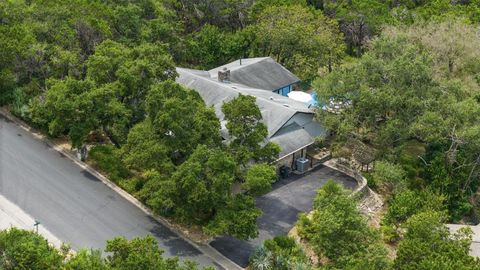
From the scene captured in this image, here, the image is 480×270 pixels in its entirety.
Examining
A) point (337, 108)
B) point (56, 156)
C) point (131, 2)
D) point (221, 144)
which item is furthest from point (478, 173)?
point (131, 2)

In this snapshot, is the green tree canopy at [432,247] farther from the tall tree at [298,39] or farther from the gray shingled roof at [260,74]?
the tall tree at [298,39]

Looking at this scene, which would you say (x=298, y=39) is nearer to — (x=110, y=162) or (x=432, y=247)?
(x=110, y=162)

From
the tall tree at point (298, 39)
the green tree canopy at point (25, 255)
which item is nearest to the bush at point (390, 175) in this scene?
the tall tree at point (298, 39)

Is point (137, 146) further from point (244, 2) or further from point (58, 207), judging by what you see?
point (244, 2)

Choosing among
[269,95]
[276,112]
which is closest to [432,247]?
[276,112]

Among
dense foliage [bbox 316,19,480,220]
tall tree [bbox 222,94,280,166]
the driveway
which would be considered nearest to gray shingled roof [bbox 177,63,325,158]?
dense foliage [bbox 316,19,480,220]

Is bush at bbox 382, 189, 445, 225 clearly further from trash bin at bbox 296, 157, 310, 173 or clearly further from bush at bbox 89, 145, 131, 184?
bush at bbox 89, 145, 131, 184
